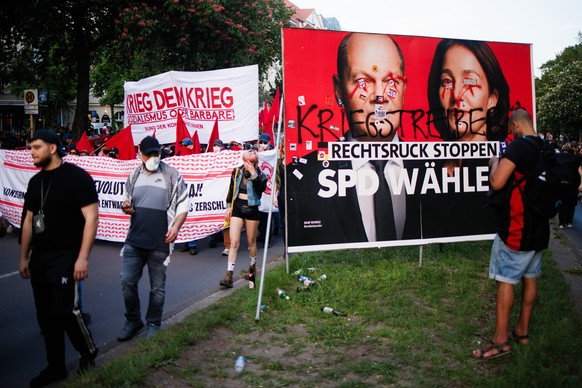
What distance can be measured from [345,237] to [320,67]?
2194 millimetres

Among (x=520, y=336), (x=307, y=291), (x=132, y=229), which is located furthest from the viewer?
(x=307, y=291)

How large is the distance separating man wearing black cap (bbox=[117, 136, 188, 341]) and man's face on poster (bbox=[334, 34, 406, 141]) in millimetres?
2748

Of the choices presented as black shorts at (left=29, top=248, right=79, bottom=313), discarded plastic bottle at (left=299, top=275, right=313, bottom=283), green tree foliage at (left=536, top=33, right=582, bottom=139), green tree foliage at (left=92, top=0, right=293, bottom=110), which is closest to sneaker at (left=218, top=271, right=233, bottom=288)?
discarded plastic bottle at (left=299, top=275, right=313, bottom=283)

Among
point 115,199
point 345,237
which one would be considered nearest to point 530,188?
point 345,237

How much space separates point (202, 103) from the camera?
13836 millimetres

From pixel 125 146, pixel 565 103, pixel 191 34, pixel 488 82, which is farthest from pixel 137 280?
pixel 565 103

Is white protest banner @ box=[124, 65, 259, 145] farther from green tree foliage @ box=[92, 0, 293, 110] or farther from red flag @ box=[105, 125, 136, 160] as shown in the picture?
green tree foliage @ box=[92, 0, 293, 110]

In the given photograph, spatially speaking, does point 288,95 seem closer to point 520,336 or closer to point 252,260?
point 252,260

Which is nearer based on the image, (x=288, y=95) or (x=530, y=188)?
(x=530, y=188)

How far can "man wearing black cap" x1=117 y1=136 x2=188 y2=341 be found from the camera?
18.6 feet

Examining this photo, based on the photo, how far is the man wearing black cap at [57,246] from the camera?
179 inches

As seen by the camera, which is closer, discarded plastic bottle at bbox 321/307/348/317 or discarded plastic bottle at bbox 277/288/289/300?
discarded plastic bottle at bbox 321/307/348/317

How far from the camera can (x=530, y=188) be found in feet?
15.7

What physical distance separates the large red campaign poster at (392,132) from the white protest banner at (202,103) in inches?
241
